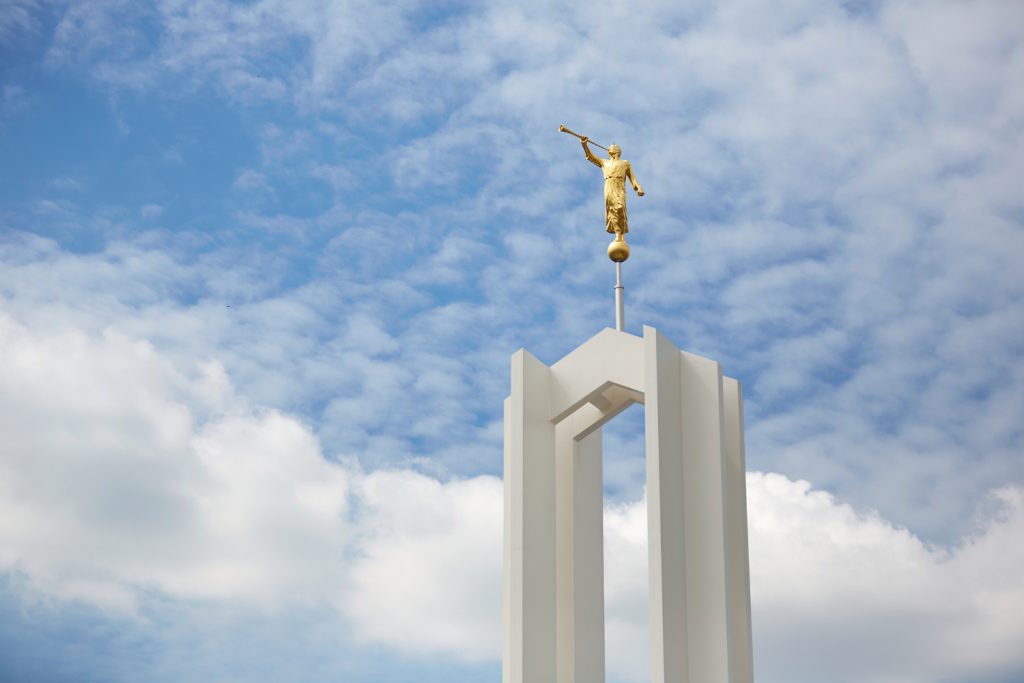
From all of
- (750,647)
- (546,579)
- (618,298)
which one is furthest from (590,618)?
(618,298)

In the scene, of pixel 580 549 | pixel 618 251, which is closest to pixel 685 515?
pixel 580 549

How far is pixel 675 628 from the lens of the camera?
21641 millimetres

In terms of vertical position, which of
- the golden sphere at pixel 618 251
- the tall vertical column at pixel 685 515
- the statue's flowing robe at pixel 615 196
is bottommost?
the tall vertical column at pixel 685 515

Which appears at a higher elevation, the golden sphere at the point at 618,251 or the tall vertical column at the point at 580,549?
the golden sphere at the point at 618,251

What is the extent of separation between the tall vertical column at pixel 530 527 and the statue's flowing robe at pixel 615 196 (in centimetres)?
275

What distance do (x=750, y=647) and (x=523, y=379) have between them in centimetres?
536

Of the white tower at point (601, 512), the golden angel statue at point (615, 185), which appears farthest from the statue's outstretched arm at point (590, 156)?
the white tower at point (601, 512)

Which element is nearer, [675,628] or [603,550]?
[675,628]

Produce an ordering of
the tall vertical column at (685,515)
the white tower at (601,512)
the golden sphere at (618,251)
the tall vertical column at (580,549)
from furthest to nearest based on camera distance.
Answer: the golden sphere at (618,251) < the tall vertical column at (580,549) < the white tower at (601,512) < the tall vertical column at (685,515)

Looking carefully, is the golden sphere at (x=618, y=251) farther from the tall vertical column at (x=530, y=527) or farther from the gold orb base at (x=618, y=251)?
the tall vertical column at (x=530, y=527)

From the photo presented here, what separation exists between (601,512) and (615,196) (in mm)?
→ 5193

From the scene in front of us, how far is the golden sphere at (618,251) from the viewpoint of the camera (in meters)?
25.0

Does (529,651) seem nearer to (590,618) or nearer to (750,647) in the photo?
(590,618)

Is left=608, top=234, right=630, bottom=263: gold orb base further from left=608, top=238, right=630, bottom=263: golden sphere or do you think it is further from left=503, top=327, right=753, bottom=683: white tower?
left=503, top=327, right=753, bottom=683: white tower
